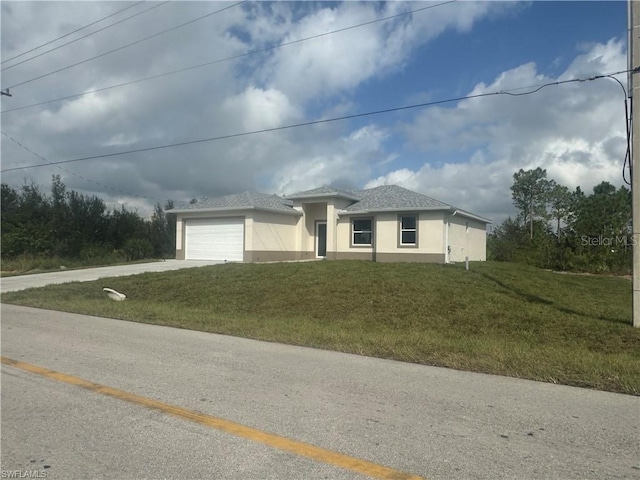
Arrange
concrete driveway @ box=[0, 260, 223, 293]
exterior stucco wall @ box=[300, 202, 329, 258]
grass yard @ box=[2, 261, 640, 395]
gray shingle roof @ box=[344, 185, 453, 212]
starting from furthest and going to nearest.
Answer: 1. exterior stucco wall @ box=[300, 202, 329, 258]
2. gray shingle roof @ box=[344, 185, 453, 212]
3. concrete driveway @ box=[0, 260, 223, 293]
4. grass yard @ box=[2, 261, 640, 395]

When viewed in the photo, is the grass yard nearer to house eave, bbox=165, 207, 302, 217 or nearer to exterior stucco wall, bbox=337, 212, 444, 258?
exterior stucco wall, bbox=337, 212, 444, 258

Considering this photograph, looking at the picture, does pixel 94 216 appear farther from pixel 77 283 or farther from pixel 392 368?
pixel 392 368

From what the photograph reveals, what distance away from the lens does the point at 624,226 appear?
3045cm

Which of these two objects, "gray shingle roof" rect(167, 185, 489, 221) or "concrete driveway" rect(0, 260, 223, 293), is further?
"gray shingle roof" rect(167, 185, 489, 221)

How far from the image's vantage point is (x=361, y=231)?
25.3m

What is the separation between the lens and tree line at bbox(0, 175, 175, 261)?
33.2m

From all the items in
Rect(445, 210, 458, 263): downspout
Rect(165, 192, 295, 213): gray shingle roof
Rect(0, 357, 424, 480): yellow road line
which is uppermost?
Rect(165, 192, 295, 213): gray shingle roof

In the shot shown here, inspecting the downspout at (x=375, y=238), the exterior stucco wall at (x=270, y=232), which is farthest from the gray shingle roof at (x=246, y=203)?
the downspout at (x=375, y=238)

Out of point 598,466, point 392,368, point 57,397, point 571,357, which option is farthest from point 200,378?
point 571,357

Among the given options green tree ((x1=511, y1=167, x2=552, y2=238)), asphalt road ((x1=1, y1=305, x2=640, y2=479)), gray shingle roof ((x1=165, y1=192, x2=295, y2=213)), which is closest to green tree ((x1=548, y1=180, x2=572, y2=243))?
green tree ((x1=511, y1=167, x2=552, y2=238))

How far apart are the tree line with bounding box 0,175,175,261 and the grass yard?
641 inches

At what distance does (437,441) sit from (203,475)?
6.40ft

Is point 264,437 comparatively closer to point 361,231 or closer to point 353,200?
point 361,231

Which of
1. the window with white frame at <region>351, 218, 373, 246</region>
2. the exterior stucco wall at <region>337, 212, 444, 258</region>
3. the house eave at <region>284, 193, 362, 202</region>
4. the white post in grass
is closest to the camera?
the white post in grass
